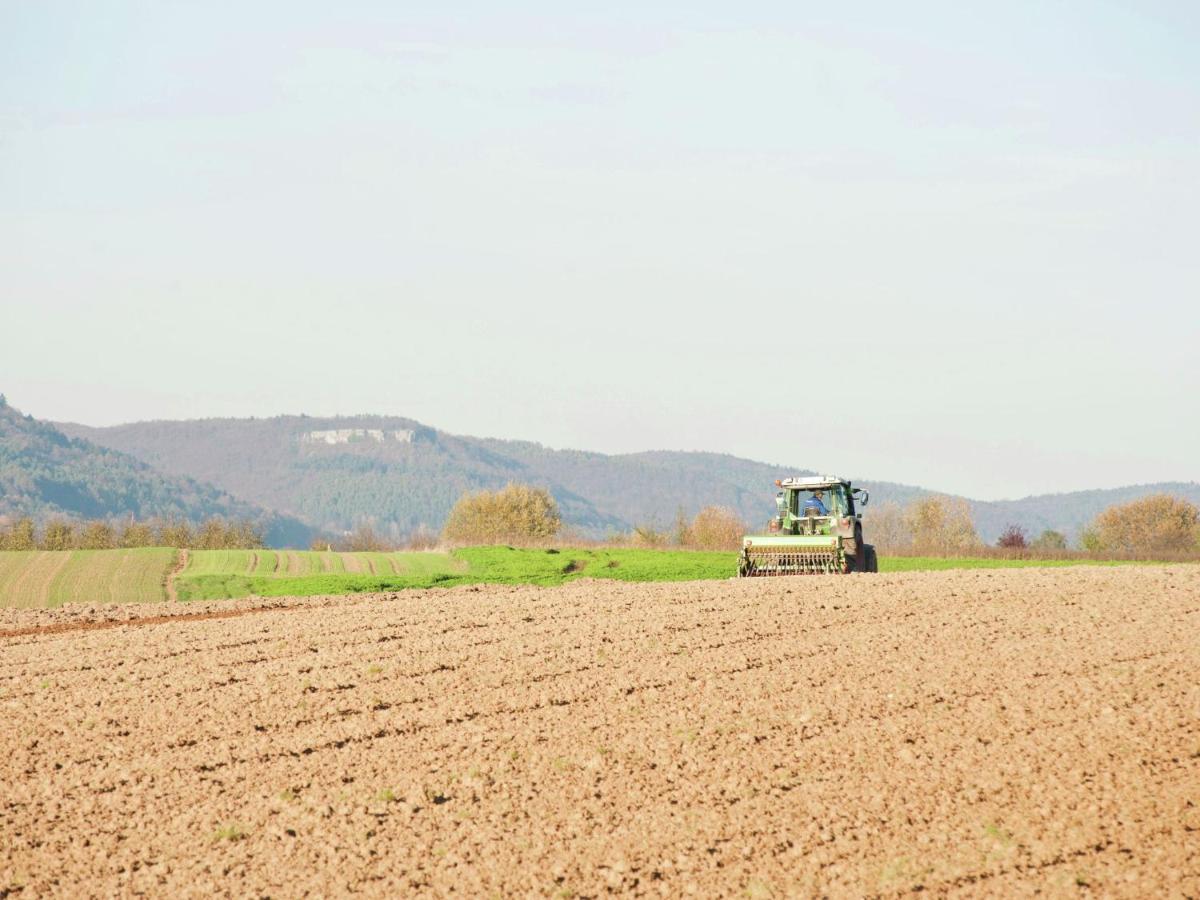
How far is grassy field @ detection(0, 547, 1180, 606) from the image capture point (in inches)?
1660

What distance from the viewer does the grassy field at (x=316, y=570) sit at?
42156 mm

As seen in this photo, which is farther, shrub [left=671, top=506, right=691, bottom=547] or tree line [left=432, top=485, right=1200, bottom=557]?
shrub [left=671, top=506, right=691, bottom=547]

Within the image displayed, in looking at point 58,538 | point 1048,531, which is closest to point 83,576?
point 58,538

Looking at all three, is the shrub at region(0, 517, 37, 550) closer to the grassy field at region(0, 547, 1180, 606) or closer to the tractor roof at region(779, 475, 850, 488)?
the grassy field at region(0, 547, 1180, 606)

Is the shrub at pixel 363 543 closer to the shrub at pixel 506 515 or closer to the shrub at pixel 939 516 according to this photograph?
the shrub at pixel 506 515

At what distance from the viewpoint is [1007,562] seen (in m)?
54.2

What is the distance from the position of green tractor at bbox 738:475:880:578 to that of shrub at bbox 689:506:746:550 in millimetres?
58162

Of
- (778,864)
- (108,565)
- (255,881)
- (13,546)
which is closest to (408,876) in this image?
(255,881)

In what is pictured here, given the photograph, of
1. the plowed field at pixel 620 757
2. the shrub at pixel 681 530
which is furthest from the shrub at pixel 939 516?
the plowed field at pixel 620 757

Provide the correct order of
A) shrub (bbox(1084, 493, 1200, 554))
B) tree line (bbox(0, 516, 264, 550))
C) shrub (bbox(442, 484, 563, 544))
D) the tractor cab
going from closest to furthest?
the tractor cab, tree line (bbox(0, 516, 264, 550)), shrub (bbox(1084, 493, 1200, 554)), shrub (bbox(442, 484, 563, 544))

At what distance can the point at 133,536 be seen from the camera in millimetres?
81375

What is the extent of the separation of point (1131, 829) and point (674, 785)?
4.10 m

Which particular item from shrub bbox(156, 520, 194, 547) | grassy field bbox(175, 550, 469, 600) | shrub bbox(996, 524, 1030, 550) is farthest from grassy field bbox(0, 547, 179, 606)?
shrub bbox(996, 524, 1030, 550)

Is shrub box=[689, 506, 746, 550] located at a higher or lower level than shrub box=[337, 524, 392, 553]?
higher
